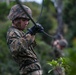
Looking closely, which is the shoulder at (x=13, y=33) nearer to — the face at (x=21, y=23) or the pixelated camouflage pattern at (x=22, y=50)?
the pixelated camouflage pattern at (x=22, y=50)

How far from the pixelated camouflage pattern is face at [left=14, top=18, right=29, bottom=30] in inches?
3.5

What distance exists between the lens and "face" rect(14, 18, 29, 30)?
526 cm

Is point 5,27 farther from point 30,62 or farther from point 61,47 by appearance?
point 30,62

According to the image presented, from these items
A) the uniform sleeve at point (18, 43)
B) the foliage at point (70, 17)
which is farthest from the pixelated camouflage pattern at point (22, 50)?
the foliage at point (70, 17)

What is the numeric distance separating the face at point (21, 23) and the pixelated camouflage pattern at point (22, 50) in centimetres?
9

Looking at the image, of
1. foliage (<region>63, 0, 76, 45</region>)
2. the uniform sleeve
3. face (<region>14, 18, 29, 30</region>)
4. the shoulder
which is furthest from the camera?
foliage (<region>63, 0, 76, 45</region>)

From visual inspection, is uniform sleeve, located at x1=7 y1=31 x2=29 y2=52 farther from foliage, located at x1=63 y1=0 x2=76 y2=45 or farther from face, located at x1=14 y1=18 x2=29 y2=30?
foliage, located at x1=63 y1=0 x2=76 y2=45

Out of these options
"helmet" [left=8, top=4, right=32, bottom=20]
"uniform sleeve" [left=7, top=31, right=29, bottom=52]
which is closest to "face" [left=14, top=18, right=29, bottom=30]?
"helmet" [left=8, top=4, right=32, bottom=20]

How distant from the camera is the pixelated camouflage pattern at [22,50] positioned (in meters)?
4.96

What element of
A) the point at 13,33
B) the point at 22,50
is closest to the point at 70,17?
the point at 13,33

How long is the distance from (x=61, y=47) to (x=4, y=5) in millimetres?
3542

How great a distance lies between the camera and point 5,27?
1345 cm

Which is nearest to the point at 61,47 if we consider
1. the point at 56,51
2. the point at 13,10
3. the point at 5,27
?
the point at 56,51

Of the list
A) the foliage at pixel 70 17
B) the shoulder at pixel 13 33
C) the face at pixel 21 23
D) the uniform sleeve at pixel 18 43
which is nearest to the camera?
the uniform sleeve at pixel 18 43
